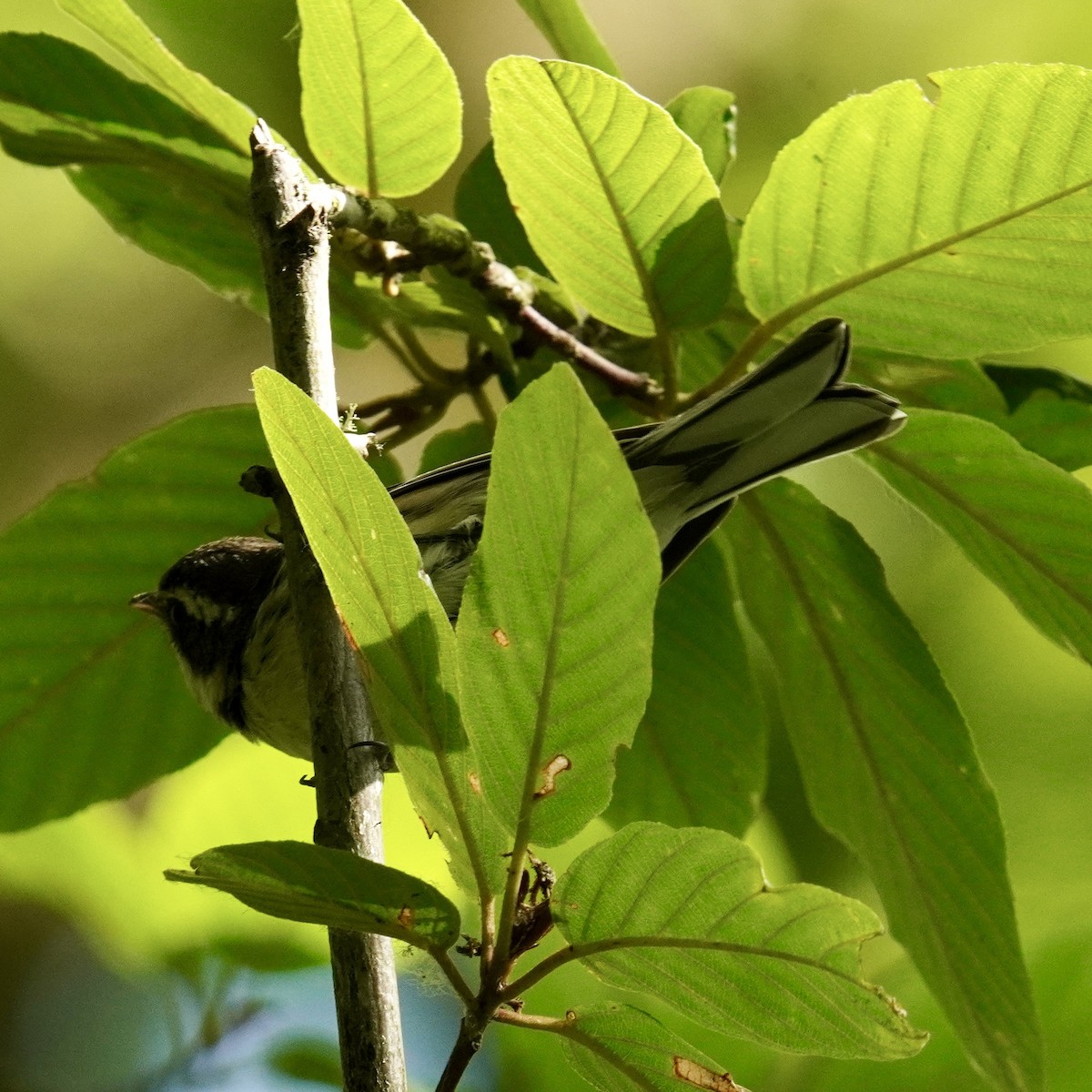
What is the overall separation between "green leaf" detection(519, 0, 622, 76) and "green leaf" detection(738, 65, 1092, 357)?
489mm

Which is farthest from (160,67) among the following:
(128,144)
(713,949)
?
(713,949)

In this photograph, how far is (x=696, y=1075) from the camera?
116 centimetres

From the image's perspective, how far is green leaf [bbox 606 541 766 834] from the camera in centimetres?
204

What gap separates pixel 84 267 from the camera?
4035 mm

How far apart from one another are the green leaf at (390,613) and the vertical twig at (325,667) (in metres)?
0.11

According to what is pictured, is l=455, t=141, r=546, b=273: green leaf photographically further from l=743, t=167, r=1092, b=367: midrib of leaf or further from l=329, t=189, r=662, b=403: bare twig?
l=743, t=167, r=1092, b=367: midrib of leaf

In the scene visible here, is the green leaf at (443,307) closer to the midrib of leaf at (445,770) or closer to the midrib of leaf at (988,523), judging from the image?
the midrib of leaf at (988,523)

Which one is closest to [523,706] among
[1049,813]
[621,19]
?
[1049,813]

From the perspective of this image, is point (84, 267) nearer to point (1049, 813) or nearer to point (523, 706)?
point (1049, 813)

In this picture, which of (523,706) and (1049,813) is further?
(1049,813)

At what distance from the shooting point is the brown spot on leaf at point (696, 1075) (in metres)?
1.16

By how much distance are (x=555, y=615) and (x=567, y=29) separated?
123cm

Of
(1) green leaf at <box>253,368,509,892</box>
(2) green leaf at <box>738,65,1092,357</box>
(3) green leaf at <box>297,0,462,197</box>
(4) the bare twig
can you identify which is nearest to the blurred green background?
(1) green leaf at <box>253,368,509,892</box>

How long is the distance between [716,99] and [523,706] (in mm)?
1337
